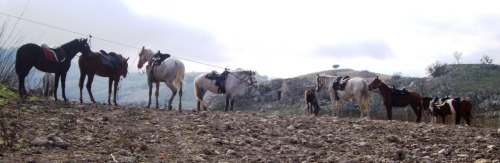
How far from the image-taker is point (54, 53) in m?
14.1

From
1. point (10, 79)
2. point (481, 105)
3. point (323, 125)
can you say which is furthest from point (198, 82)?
point (481, 105)

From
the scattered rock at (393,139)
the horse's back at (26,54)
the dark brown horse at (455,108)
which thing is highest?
the horse's back at (26,54)

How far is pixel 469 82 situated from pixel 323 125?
6680cm

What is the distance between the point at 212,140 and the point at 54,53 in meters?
7.96

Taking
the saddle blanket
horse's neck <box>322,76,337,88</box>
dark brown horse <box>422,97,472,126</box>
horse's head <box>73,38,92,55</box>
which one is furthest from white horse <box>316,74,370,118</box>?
the saddle blanket

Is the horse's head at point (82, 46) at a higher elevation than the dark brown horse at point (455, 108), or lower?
higher

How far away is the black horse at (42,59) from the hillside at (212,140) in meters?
2.88

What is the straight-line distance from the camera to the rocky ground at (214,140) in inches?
269

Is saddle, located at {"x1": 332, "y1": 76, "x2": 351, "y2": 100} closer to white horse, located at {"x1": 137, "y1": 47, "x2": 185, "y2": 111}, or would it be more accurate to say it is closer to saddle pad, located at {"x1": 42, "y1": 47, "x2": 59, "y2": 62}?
white horse, located at {"x1": 137, "y1": 47, "x2": 185, "y2": 111}

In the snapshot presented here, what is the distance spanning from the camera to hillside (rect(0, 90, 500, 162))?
681 cm

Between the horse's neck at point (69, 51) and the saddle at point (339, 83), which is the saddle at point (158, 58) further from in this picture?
the saddle at point (339, 83)

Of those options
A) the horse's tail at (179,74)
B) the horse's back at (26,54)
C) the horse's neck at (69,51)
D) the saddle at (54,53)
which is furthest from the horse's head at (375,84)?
the horse's back at (26,54)

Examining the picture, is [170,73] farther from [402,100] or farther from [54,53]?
[402,100]

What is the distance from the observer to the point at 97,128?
8.63 metres
